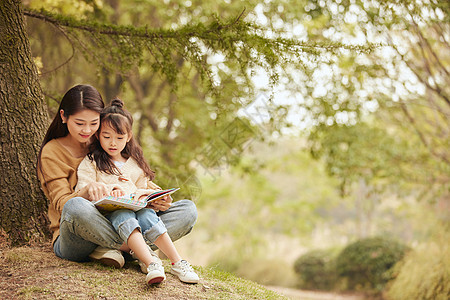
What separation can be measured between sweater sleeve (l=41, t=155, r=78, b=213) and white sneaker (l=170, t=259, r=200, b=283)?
2.63 ft

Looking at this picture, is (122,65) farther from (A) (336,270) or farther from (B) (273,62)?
(A) (336,270)

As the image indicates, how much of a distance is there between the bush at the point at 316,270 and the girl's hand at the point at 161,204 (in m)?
9.30

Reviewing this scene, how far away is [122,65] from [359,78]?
17.2 feet

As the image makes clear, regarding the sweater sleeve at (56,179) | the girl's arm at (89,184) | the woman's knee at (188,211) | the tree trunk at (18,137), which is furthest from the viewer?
the tree trunk at (18,137)

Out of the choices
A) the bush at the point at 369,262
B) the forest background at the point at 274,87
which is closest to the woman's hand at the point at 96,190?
the forest background at the point at 274,87

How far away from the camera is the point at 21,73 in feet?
10.5

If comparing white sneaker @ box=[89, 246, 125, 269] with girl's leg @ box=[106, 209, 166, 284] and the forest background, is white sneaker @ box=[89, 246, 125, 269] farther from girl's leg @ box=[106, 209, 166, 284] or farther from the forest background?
the forest background

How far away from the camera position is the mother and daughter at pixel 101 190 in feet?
8.21

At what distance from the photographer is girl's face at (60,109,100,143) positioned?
274 cm

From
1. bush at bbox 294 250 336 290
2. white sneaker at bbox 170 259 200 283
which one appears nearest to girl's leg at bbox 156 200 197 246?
white sneaker at bbox 170 259 200 283

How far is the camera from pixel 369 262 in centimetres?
991

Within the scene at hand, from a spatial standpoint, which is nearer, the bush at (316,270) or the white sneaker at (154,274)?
the white sneaker at (154,274)

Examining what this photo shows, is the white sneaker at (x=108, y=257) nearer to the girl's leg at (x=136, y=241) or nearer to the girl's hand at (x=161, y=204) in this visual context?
the girl's leg at (x=136, y=241)

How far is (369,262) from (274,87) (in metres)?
8.00
